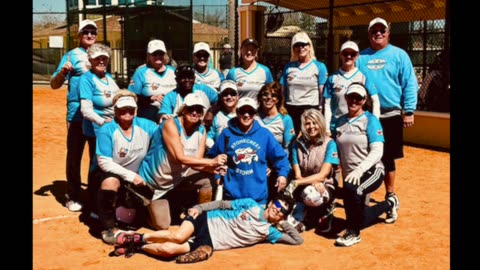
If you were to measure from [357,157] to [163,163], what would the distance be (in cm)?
199

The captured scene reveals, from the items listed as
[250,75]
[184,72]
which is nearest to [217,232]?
[184,72]

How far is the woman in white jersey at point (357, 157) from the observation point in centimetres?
553

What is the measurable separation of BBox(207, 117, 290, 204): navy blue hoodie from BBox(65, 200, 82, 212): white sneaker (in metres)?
2.10

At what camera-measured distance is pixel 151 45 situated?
6.66 metres

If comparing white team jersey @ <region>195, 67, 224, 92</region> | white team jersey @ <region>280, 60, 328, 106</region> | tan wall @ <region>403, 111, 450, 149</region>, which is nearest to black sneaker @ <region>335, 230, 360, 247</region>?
white team jersey @ <region>280, 60, 328, 106</region>

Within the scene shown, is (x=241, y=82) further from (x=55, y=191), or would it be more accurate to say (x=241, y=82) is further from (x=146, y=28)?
(x=146, y=28)

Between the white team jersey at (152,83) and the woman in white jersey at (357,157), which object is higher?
the white team jersey at (152,83)

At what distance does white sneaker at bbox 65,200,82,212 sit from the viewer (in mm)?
6742

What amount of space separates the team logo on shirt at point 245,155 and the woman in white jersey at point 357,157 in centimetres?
94

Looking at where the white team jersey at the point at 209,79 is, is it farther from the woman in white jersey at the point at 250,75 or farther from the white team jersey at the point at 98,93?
the white team jersey at the point at 98,93

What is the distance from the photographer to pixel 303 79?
22.6 ft

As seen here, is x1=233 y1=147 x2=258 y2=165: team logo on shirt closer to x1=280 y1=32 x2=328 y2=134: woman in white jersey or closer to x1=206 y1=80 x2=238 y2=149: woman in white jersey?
x1=206 y1=80 x2=238 y2=149: woman in white jersey

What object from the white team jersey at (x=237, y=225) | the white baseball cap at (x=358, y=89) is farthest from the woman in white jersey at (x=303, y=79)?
the white team jersey at (x=237, y=225)
